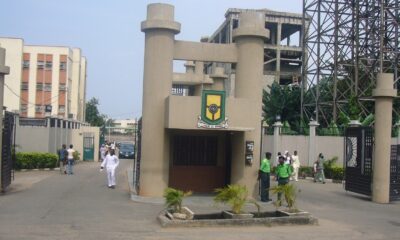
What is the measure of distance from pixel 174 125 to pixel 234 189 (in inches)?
188

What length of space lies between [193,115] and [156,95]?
1680 mm

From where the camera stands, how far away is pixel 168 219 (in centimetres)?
1259

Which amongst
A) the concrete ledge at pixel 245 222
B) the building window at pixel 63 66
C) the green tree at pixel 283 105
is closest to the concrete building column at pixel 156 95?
the concrete ledge at pixel 245 222

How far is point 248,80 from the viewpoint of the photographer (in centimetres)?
1881

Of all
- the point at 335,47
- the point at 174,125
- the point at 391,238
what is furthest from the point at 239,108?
the point at 335,47

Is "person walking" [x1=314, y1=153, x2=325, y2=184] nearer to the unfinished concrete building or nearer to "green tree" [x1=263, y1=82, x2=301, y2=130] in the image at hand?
"green tree" [x1=263, y1=82, x2=301, y2=130]

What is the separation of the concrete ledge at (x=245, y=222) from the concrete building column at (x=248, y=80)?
5.60 m

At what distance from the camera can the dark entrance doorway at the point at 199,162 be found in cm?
1945

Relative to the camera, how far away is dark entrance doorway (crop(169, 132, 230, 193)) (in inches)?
766

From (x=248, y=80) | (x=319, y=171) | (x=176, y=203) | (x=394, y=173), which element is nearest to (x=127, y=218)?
(x=176, y=203)

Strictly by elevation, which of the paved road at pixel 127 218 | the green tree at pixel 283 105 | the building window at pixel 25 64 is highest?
the building window at pixel 25 64

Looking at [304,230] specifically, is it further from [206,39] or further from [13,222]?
[206,39]

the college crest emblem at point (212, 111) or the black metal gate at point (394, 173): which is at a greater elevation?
the college crest emblem at point (212, 111)

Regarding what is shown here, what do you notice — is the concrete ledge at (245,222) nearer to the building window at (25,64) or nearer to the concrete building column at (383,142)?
the concrete building column at (383,142)
